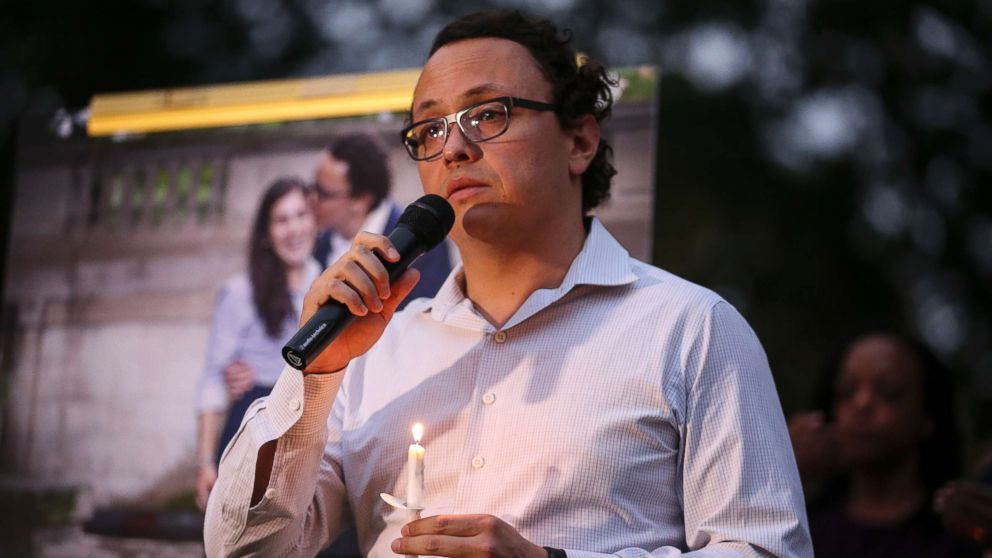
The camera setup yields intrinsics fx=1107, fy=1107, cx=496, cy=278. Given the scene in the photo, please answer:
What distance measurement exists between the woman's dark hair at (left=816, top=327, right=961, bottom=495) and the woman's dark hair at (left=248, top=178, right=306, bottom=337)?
1.87 m

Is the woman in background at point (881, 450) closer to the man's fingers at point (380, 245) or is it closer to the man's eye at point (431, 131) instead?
the man's eye at point (431, 131)

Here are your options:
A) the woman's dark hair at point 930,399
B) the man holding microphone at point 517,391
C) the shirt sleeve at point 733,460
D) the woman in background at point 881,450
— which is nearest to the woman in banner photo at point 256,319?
the man holding microphone at point 517,391

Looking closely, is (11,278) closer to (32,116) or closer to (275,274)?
(32,116)

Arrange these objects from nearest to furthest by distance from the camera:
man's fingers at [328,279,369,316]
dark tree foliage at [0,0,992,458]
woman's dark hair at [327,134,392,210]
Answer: man's fingers at [328,279,369,316], woman's dark hair at [327,134,392,210], dark tree foliage at [0,0,992,458]

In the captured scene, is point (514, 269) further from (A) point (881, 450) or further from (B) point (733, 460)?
(A) point (881, 450)

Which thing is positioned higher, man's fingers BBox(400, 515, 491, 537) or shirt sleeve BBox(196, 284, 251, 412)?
shirt sleeve BBox(196, 284, 251, 412)

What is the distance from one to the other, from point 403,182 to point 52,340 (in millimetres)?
1274

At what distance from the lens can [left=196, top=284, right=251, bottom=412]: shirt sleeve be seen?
3.30 meters

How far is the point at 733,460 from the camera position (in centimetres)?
208

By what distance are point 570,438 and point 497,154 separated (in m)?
0.63

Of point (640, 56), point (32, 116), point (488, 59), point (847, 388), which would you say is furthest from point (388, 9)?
point (488, 59)

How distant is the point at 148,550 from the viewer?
327 centimetres

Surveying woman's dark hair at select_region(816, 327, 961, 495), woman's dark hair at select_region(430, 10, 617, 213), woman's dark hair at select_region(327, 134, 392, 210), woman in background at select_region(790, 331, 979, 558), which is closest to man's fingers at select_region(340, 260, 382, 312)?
woman's dark hair at select_region(430, 10, 617, 213)

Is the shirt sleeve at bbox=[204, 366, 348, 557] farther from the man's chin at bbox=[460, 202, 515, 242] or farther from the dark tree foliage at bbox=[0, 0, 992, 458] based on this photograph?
the dark tree foliage at bbox=[0, 0, 992, 458]
